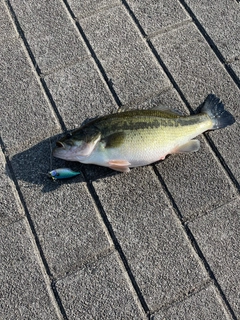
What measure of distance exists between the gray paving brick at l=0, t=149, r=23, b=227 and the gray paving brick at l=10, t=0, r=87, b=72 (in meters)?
1.26

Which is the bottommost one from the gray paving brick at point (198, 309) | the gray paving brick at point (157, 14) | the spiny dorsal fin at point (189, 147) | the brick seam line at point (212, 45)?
the gray paving brick at point (198, 309)

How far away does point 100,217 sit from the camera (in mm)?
3783

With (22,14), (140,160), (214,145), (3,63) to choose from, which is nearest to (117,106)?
(140,160)

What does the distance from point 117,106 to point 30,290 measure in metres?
1.90

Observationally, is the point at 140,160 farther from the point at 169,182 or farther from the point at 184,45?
the point at 184,45

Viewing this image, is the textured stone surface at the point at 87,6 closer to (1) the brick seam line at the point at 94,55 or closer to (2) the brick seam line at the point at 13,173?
(1) the brick seam line at the point at 94,55

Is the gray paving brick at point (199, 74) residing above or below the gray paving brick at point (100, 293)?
above

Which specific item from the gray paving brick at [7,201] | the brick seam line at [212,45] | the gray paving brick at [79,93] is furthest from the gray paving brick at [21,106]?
the brick seam line at [212,45]

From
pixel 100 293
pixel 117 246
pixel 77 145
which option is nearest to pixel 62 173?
pixel 77 145

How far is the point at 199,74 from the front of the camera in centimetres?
446

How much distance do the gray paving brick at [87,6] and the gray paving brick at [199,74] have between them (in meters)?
0.75

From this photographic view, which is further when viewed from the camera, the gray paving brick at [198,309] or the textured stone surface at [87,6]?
the textured stone surface at [87,6]

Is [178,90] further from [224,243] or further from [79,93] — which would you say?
[224,243]

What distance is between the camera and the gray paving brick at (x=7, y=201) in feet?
12.4
